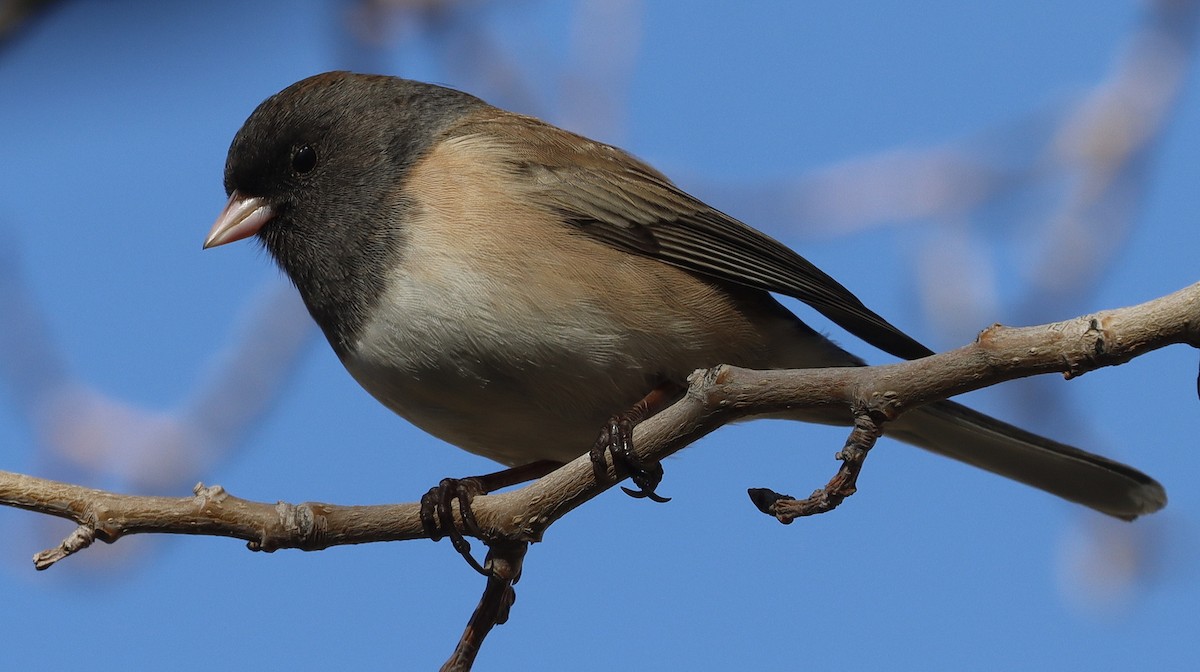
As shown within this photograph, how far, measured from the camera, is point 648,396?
271cm

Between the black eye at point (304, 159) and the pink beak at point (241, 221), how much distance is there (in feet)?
0.40

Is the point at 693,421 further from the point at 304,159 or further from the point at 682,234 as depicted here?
the point at 304,159

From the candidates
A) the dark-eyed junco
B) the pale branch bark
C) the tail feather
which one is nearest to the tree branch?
the pale branch bark

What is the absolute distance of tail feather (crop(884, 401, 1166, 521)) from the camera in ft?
9.51

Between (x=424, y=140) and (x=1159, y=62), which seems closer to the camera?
(x=424, y=140)

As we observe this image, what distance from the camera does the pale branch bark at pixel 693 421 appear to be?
1.75m

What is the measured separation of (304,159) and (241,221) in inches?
8.9

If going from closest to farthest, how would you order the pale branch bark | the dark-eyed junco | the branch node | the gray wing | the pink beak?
1. the pale branch bark
2. the branch node
3. the dark-eyed junco
4. the gray wing
5. the pink beak

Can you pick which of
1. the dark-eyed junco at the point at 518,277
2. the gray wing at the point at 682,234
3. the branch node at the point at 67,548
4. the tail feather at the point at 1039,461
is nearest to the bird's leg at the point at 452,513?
the dark-eyed junco at the point at 518,277

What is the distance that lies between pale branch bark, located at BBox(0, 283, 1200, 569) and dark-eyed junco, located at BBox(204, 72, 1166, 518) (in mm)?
393

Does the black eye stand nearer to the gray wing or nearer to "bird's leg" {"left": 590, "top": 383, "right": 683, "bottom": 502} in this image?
the gray wing

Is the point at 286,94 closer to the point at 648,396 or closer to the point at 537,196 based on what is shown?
the point at 537,196

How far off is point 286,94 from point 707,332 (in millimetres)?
1296

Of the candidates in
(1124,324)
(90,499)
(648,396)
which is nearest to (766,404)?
(1124,324)
